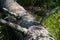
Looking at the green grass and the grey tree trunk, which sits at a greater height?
the green grass

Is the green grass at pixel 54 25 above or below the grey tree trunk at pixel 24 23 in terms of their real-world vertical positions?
above

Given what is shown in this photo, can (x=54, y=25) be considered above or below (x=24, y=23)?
above

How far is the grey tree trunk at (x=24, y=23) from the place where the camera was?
7.53ft

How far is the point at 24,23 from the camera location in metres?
2.61

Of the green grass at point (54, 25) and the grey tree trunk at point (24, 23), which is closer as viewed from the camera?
the grey tree trunk at point (24, 23)

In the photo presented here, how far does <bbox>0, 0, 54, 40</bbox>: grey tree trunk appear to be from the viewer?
2294mm

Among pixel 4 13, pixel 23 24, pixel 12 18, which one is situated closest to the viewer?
pixel 23 24

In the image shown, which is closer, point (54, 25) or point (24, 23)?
point (24, 23)

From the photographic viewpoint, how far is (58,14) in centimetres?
373

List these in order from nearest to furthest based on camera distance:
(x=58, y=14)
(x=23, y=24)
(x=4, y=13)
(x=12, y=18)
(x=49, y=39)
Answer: (x=49, y=39) → (x=23, y=24) → (x=12, y=18) → (x=4, y=13) → (x=58, y=14)

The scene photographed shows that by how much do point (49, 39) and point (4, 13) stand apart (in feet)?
3.40

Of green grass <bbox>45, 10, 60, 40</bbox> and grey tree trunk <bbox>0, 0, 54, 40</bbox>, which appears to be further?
green grass <bbox>45, 10, 60, 40</bbox>

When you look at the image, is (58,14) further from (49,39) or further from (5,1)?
(49,39)

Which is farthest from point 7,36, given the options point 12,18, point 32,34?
point 32,34
